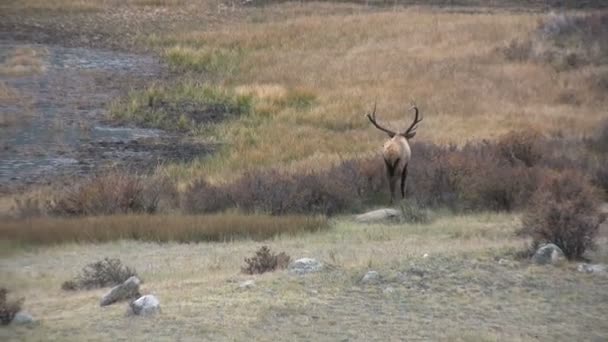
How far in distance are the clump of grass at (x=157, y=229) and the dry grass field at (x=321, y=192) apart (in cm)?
4

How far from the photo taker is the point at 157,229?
50.9 ft

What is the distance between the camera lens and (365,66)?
1448 inches

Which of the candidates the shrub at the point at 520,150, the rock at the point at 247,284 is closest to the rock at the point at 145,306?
the rock at the point at 247,284

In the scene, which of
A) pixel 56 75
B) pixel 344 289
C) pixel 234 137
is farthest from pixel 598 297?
pixel 56 75

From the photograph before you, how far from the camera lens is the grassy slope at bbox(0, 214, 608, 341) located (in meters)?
9.02

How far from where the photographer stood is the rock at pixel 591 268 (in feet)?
36.6

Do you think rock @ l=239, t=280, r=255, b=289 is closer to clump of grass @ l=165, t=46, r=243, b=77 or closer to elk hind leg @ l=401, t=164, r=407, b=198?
elk hind leg @ l=401, t=164, r=407, b=198

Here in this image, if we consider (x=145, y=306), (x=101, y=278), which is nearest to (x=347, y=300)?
(x=145, y=306)

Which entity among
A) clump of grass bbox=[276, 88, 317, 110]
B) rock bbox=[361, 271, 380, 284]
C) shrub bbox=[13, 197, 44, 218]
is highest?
rock bbox=[361, 271, 380, 284]

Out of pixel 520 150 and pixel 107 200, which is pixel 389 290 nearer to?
pixel 107 200

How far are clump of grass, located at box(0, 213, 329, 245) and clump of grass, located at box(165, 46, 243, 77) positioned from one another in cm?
2235

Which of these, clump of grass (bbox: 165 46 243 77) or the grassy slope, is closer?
the grassy slope

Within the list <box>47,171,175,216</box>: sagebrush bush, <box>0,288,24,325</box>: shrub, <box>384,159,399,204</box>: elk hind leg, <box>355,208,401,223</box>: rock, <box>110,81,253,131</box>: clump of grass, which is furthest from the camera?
<box>110,81,253,131</box>: clump of grass

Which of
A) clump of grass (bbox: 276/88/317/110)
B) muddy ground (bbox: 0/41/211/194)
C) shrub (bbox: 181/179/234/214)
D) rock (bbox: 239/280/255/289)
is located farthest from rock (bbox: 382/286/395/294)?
clump of grass (bbox: 276/88/317/110)
